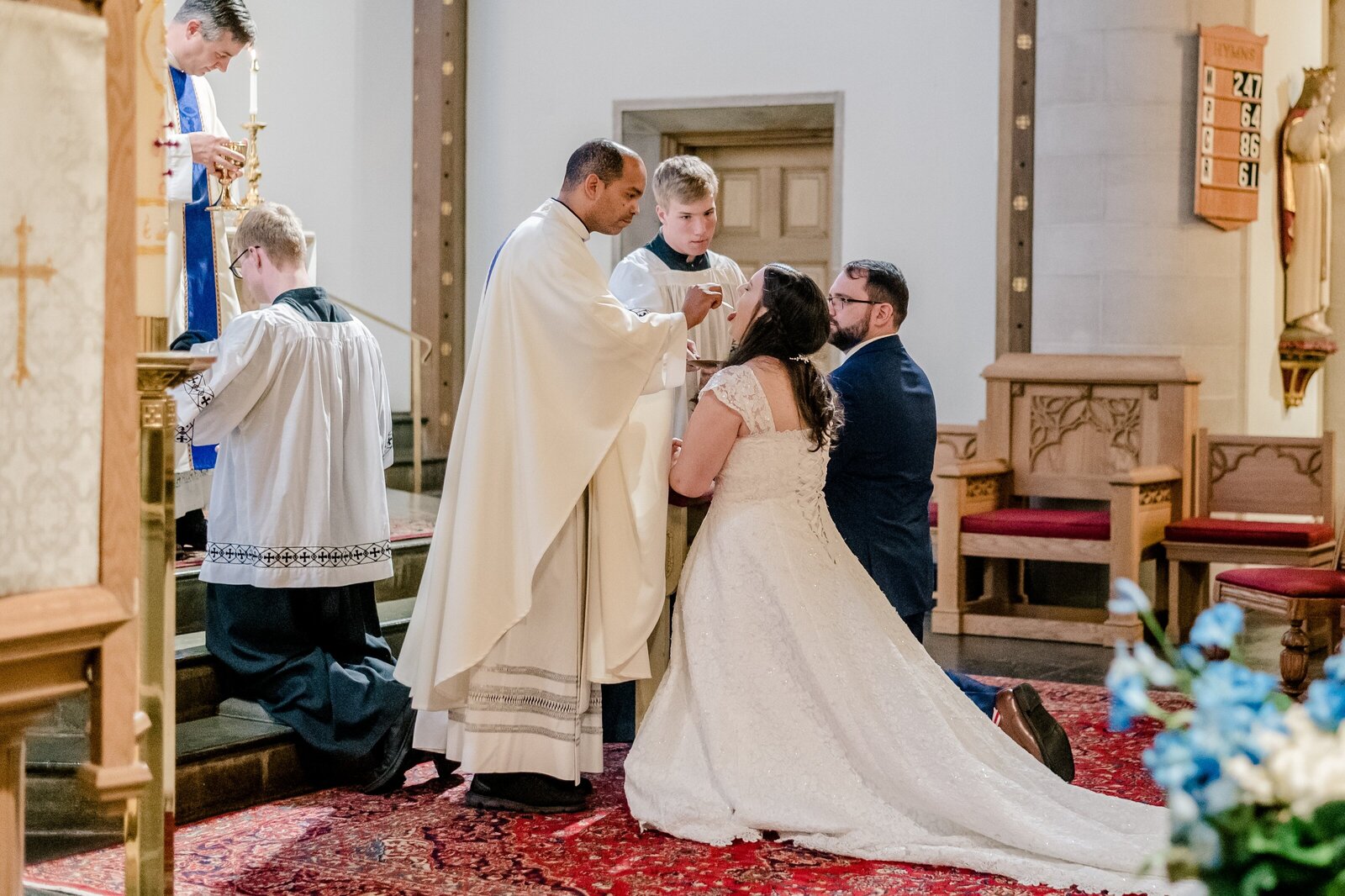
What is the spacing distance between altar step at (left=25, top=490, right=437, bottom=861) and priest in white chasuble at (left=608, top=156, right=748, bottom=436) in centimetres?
148

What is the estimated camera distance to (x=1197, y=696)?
1214 millimetres

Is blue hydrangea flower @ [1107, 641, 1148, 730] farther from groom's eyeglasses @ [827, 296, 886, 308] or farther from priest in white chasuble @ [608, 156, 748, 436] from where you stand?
priest in white chasuble @ [608, 156, 748, 436]

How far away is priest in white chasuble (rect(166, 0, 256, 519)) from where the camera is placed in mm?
4812

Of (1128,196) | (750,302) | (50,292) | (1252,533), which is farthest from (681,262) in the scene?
(1128,196)

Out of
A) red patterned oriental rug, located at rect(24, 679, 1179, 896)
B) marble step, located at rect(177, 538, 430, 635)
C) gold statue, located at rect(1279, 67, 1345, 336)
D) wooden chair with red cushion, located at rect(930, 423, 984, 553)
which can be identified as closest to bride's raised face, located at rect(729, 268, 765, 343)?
red patterned oriental rug, located at rect(24, 679, 1179, 896)

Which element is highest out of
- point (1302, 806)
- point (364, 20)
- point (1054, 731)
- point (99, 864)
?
point (364, 20)

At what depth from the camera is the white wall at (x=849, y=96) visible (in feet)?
28.6

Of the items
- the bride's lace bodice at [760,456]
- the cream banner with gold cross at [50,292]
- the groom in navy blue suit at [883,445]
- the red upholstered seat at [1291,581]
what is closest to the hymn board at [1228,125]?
the red upholstered seat at [1291,581]

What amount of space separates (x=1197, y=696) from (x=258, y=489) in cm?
373

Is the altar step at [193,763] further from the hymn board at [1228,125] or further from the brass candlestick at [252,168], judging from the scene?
the hymn board at [1228,125]

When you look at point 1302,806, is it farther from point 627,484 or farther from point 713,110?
point 713,110

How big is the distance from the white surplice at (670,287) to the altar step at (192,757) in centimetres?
136

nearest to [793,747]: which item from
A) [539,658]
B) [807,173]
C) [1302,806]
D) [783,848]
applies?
[783,848]

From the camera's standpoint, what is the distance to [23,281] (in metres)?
Answer: 1.94
